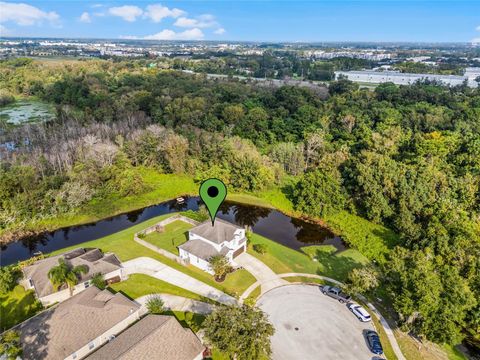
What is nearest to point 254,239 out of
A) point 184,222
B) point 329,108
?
point 184,222

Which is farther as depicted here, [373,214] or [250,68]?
[250,68]

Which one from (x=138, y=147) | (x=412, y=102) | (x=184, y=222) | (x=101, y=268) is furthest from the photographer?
(x=412, y=102)

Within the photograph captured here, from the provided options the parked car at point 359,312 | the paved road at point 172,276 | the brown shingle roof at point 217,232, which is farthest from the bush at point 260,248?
the parked car at point 359,312

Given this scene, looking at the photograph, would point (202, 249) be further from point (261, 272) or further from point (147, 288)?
point (261, 272)

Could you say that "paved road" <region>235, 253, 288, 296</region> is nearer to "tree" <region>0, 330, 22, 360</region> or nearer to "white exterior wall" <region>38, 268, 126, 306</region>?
"white exterior wall" <region>38, 268, 126, 306</region>

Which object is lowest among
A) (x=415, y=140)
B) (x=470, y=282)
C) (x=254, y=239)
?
(x=254, y=239)

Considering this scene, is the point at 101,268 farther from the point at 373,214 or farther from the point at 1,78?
the point at 1,78

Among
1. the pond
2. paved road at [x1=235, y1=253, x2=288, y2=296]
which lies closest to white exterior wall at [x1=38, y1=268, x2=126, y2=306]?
the pond

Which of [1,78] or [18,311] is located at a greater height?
[1,78]
